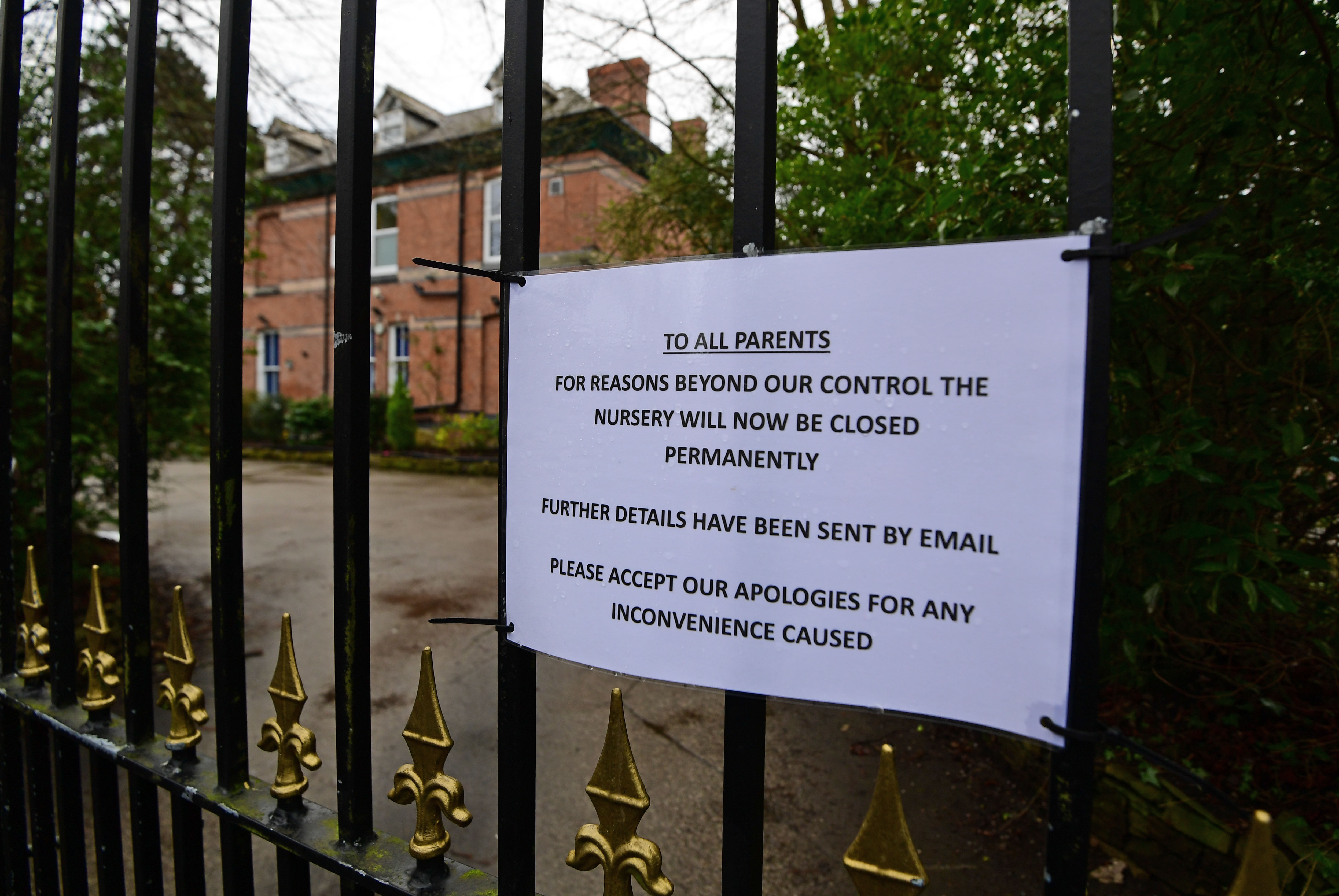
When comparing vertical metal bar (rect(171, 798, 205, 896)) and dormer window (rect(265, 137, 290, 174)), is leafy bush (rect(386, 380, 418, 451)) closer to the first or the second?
dormer window (rect(265, 137, 290, 174))

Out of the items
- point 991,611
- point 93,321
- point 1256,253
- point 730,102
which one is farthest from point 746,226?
point 93,321

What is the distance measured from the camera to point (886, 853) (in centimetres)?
75

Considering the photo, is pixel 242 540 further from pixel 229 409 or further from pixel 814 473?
pixel 814 473

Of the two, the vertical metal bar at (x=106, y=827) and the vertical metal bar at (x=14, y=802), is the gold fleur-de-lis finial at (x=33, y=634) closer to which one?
the vertical metal bar at (x=14, y=802)

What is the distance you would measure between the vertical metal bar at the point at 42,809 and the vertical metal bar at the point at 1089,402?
202 centimetres

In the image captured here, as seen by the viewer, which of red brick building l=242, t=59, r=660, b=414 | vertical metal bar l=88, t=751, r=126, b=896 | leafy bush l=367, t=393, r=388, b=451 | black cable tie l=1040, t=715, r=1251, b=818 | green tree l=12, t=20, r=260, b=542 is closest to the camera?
black cable tie l=1040, t=715, r=1251, b=818

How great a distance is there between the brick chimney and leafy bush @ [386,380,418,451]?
12910 millimetres

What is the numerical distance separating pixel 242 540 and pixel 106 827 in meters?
0.72

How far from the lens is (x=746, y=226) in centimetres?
84

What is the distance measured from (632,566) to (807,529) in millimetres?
237

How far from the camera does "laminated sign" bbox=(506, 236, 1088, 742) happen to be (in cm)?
72

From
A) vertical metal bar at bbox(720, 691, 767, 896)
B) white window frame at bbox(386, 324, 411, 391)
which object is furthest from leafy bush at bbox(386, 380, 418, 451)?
vertical metal bar at bbox(720, 691, 767, 896)

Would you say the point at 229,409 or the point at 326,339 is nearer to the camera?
the point at 229,409

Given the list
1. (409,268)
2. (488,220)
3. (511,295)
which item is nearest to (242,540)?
(511,295)
